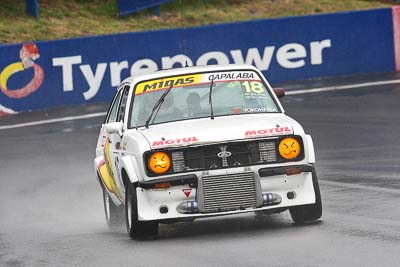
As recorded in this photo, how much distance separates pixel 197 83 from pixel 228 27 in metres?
15.3

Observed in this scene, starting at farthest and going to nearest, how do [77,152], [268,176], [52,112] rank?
[52,112] → [77,152] → [268,176]

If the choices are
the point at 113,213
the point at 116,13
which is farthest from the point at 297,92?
the point at 113,213

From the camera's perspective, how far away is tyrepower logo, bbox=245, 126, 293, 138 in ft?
33.7

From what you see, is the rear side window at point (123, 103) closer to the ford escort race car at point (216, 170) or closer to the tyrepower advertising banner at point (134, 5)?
the ford escort race car at point (216, 170)

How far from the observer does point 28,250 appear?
410 inches

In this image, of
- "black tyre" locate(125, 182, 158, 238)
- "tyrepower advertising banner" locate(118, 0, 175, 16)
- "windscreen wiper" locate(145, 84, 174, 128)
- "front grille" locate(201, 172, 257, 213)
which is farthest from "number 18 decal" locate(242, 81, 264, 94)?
"tyrepower advertising banner" locate(118, 0, 175, 16)

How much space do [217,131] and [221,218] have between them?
1973 mm

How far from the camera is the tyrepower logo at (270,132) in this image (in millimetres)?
10258

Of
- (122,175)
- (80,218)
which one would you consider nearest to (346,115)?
(80,218)

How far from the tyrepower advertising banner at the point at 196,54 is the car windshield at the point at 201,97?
12626mm

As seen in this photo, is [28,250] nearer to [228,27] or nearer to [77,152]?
[77,152]

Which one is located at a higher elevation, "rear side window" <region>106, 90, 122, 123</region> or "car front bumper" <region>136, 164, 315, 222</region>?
"rear side window" <region>106, 90, 122, 123</region>

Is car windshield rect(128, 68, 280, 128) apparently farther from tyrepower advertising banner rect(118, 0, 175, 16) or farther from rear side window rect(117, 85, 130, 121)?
tyrepower advertising banner rect(118, 0, 175, 16)

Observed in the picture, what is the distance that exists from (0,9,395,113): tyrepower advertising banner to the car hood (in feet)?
44.0
